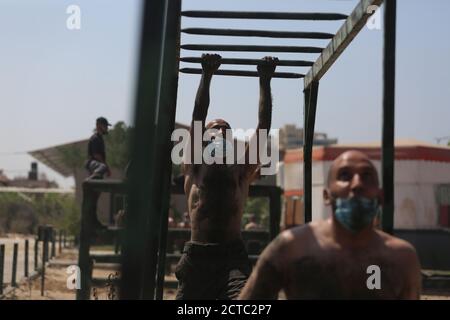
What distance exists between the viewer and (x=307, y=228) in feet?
9.21

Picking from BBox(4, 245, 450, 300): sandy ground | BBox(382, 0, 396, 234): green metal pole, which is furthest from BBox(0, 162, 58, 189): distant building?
BBox(382, 0, 396, 234): green metal pole

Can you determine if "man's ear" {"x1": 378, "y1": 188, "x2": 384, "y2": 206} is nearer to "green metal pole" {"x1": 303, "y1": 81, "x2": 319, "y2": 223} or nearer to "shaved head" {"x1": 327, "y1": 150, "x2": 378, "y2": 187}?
"shaved head" {"x1": 327, "y1": 150, "x2": 378, "y2": 187}

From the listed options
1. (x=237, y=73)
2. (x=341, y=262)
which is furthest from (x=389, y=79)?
(x=237, y=73)

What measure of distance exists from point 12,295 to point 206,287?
8283 mm

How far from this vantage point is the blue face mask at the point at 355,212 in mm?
2596

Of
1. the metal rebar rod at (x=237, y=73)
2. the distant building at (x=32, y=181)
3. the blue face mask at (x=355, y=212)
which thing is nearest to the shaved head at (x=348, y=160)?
the blue face mask at (x=355, y=212)

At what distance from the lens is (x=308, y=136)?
5.39 meters

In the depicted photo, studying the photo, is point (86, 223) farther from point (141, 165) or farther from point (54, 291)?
point (141, 165)

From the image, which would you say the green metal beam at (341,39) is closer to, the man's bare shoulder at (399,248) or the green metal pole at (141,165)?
the man's bare shoulder at (399,248)

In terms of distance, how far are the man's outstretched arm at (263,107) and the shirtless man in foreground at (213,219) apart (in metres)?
0.01

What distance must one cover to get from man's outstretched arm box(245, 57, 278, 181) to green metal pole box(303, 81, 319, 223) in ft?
2.08

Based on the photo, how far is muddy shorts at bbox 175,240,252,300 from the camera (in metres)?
4.18
